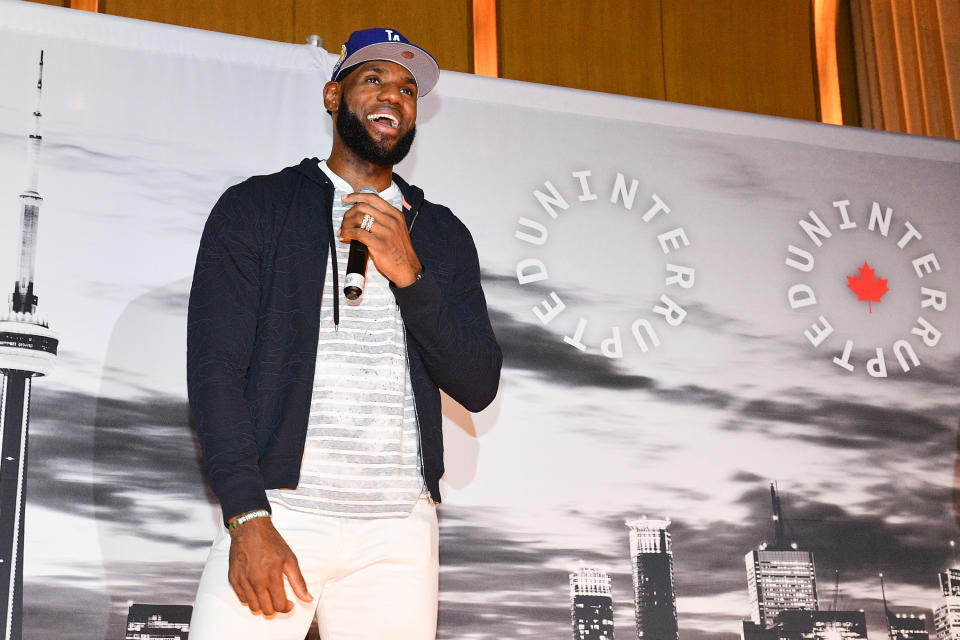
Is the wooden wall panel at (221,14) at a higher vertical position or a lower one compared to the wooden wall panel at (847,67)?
lower

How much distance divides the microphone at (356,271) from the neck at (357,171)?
1.42 feet

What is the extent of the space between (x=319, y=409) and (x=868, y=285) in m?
2.45

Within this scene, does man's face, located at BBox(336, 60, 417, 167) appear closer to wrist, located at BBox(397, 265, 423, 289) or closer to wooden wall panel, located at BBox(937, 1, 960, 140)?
wrist, located at BBox(397, 265, 423, 289)

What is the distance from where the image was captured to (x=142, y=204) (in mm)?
2918

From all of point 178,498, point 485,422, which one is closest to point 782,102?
point 485,422

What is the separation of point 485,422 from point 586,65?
154 cm

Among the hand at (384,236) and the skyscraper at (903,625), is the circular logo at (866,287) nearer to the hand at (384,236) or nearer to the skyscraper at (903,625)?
the skyscraper at (903,625)

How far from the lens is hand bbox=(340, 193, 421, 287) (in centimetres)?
183

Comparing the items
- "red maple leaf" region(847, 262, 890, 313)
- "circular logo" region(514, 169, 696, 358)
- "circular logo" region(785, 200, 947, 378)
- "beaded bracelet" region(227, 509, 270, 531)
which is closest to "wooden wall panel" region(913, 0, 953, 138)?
"circular logo" region(785, 200, 947, 378)

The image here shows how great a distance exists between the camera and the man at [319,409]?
1795mm

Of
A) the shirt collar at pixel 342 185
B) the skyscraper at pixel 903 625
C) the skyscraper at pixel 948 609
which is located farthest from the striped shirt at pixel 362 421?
the skyscraper at pixel 948 609

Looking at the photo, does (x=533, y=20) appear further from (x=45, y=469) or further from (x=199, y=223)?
(x=45, y=469)

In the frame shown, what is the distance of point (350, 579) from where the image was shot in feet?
6.21

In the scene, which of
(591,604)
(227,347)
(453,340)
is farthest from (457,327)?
(591,604)
